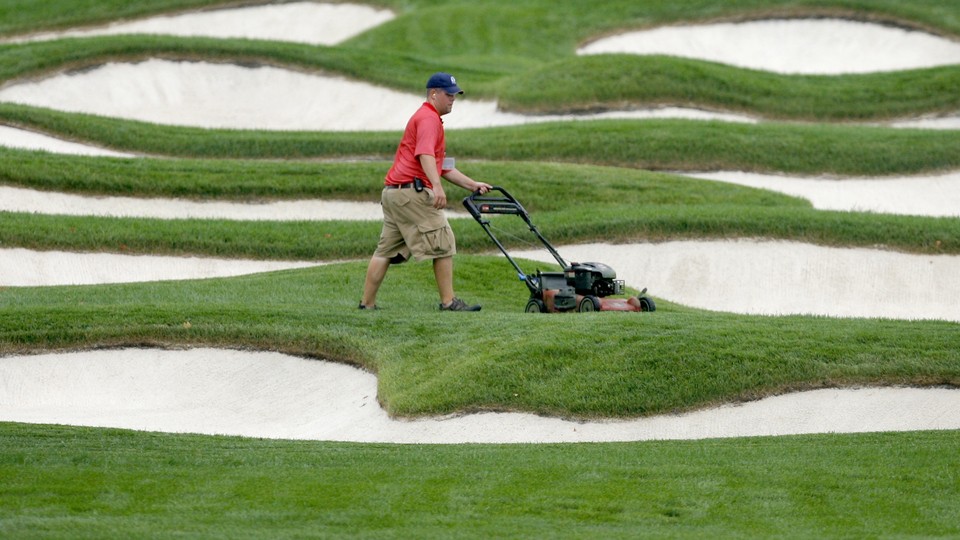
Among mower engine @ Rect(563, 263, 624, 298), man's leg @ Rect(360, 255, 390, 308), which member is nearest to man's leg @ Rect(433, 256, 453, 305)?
man's leg @ Rect(360, 255, 390, 308)

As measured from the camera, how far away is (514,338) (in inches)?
544

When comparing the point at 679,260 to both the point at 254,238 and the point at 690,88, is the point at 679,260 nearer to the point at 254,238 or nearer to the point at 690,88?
the point at 254,238

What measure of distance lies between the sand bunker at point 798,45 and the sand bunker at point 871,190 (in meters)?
16.2

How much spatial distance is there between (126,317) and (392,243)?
10.1ft

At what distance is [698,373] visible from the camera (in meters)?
13.0

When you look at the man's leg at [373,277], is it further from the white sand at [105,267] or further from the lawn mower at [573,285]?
the white sand at [105,267]

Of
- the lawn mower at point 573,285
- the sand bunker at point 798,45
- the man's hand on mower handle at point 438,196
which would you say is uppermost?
the sand bunker at point 798,45

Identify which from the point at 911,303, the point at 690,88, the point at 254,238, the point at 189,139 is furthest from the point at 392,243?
the point at 690,88

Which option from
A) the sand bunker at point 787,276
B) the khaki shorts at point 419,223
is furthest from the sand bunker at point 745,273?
the khaki shorts at point 419,223

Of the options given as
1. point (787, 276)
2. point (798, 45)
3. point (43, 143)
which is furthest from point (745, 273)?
point (798, 45)

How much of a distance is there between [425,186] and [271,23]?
3623cm

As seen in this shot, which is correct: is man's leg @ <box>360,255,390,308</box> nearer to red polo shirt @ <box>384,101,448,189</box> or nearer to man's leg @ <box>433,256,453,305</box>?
man's leg @ <box>433,256,453,305</box>

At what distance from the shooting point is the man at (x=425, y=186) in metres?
14.9

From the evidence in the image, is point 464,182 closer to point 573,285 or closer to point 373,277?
point 373,277
